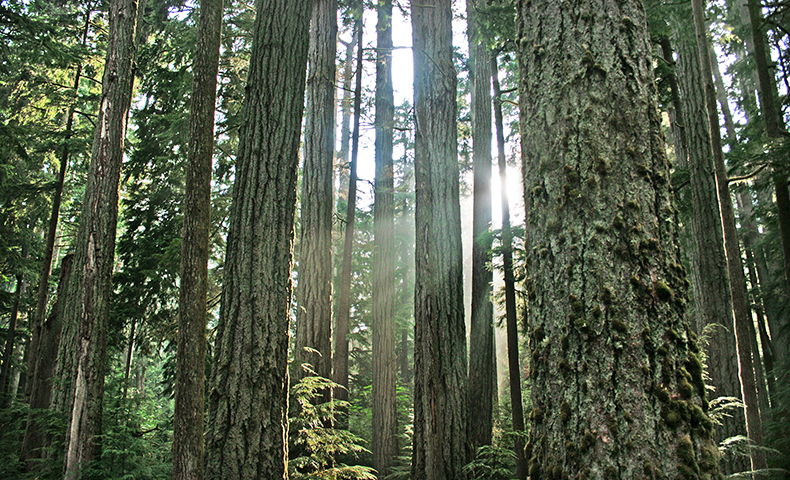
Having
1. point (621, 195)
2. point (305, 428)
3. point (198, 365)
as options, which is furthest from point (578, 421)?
point (305, 428)

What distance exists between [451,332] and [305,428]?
2.41 m

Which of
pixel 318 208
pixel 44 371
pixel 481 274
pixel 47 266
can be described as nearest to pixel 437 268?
pixel 481 274

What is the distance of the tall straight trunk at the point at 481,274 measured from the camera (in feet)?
24.4

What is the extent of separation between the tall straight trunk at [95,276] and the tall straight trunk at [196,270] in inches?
119

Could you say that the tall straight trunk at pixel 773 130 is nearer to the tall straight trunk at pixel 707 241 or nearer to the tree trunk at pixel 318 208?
the tall straight trunk at pixel 707 241

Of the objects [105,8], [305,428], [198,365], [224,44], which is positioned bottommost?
[305,428]

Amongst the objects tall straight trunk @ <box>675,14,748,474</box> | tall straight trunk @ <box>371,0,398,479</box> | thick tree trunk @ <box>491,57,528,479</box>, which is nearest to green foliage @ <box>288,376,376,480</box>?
thick tree trunk @ <box>491,57,528,479</box>

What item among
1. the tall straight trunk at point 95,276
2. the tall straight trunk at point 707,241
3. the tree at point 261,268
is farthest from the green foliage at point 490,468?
the tall straight trunk at point 95,276

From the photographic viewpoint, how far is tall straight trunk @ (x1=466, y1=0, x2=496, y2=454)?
7.45 meters

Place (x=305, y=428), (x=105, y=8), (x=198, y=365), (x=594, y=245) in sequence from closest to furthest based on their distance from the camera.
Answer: (x=594, y=245)
(x=198, y=365)
(x=305, y=428)
(x=105, y=8)

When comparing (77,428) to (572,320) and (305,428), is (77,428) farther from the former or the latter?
(572,320)

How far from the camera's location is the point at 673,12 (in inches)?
317

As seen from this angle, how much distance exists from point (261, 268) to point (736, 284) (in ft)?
18.0

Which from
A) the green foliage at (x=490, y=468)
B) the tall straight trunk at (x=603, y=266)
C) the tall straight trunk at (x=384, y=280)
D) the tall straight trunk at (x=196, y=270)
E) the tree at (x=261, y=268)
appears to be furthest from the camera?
the tall straight trunk at (x=384, y=280)
